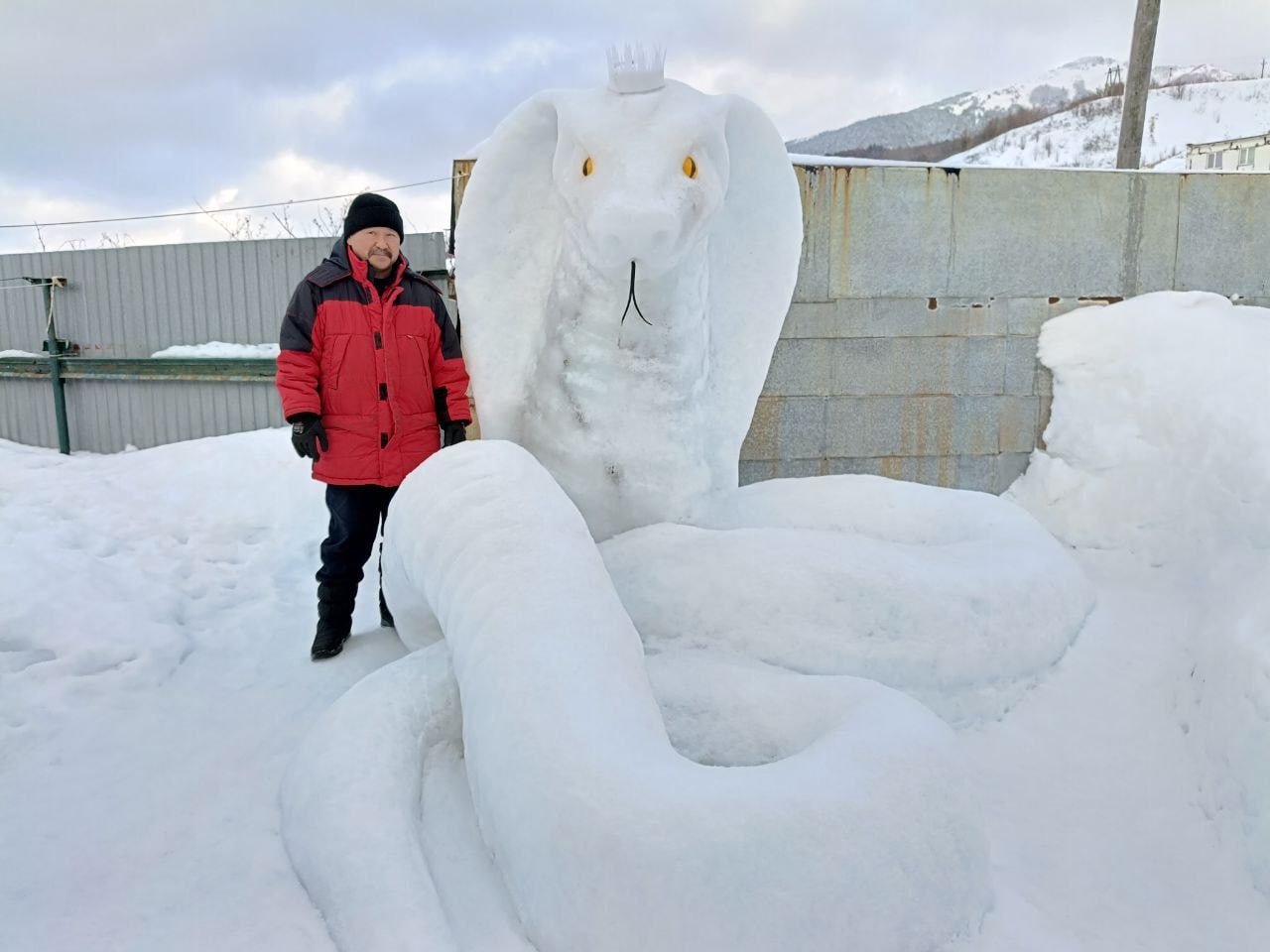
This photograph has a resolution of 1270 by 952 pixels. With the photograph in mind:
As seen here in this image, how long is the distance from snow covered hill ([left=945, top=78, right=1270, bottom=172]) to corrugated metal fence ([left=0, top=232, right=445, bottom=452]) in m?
10.1

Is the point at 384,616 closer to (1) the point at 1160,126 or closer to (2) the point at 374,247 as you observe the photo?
(2) the point at 374,247

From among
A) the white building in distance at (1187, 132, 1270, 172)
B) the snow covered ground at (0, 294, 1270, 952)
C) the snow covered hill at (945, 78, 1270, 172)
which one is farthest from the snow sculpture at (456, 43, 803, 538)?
the white building in distance at (1187, 132, 1270, 172)

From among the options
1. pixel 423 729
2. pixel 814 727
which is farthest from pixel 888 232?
pixel 423 729

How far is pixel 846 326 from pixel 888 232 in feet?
1.49

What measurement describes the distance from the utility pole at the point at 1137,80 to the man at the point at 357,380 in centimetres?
673

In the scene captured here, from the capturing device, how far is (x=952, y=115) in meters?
11.3

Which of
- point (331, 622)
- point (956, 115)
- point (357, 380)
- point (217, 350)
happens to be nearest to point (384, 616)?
point (331, 622)

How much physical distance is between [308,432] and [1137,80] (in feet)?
24.8

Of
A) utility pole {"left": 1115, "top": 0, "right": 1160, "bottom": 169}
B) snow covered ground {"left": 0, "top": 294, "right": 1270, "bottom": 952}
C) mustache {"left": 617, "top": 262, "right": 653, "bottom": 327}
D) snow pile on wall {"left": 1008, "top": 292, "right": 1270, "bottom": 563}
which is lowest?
snow covered ground {"left": 0, "top": 294, "right": 1270, "bottom": 952}

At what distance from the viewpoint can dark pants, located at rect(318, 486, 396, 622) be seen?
2.63 m

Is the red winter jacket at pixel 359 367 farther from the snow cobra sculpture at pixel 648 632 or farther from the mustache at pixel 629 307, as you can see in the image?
the mustache at pixel 629 307

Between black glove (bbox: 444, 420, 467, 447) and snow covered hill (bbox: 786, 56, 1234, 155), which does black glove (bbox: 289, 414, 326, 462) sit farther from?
snow covered hill (bbox: 786, 56, 1234, 155)

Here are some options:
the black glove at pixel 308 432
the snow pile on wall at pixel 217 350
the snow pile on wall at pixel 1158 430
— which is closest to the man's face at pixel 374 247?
the black glove at pixel 308 432

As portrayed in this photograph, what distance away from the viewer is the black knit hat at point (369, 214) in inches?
100
